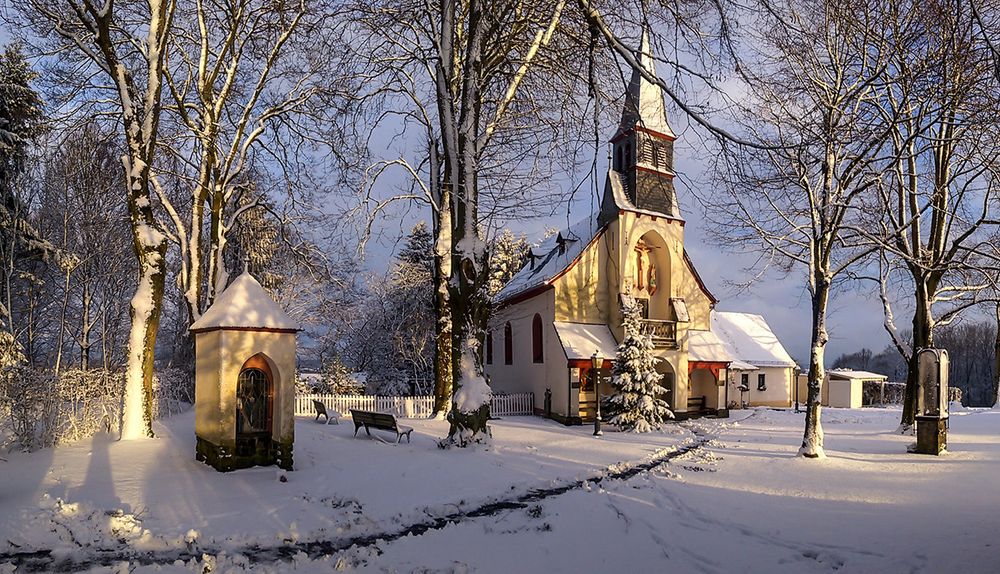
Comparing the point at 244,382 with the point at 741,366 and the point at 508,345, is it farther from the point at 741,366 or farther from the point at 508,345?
the point at 741,366

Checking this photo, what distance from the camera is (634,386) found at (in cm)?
2144

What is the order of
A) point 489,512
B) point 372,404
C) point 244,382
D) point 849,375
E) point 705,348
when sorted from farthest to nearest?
point 849,375, point 705,348, point 372,404, point 244,382, point 489,512

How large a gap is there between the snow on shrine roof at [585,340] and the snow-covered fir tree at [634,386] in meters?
1.77

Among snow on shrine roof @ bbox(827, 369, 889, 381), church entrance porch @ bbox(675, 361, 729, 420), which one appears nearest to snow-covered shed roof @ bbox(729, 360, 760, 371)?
snow on shrine roof @ bbox(827, 369, 889, 381)

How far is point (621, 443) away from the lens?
17.5 meters

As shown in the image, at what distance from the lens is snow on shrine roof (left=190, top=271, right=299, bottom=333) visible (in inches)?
436

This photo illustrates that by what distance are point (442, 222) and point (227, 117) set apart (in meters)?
8.30

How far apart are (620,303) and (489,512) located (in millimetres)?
17396

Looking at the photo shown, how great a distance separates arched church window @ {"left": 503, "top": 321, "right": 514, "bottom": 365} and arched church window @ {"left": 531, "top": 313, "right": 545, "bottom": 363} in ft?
7.60

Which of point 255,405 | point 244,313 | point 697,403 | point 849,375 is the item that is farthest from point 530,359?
point 849,375

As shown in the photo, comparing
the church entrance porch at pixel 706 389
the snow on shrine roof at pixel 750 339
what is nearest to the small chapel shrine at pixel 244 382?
the church entrance porch at pixel 706 389

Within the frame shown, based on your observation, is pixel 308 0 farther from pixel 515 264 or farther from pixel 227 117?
pixel 515 264

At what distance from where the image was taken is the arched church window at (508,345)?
29458 millimetres

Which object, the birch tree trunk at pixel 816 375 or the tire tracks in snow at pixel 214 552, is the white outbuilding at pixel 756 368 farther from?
the tire tracks in snow at pixel 214 552
